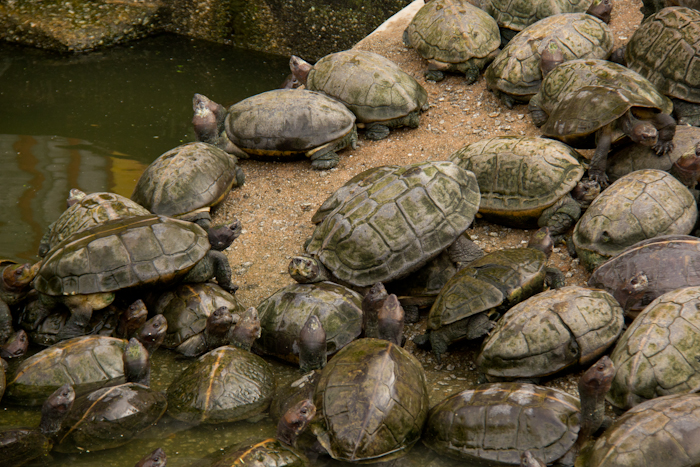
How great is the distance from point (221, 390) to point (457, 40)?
5.47 meters

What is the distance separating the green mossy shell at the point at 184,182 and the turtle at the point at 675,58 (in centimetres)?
453

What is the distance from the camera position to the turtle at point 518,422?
344 centimetres

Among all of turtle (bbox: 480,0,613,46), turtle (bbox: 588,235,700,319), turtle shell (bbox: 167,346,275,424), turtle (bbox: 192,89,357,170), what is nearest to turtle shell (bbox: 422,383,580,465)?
turtle (bbox: 588,235,700,319)

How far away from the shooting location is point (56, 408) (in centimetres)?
383

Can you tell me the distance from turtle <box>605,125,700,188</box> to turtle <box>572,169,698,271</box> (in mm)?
378

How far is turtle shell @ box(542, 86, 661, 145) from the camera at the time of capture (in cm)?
547

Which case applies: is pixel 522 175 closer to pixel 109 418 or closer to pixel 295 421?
pixel 295 421

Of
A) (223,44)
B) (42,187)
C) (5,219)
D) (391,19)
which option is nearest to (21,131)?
Result: (42,187)

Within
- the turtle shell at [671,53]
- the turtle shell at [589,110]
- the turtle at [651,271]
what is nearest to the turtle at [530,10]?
the turtle shell at [671,53]

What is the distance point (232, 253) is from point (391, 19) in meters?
5.36

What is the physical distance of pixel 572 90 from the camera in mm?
6230

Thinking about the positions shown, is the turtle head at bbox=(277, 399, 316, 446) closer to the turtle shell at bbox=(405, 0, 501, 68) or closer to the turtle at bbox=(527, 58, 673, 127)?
the turtle at bbox=(527, 58, 673, 127)

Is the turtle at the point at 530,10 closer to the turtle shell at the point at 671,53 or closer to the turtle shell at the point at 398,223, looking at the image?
the turtle shell at the point at 671,53

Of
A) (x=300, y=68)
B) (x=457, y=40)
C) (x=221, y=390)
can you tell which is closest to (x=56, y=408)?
(x=221, y=390)
